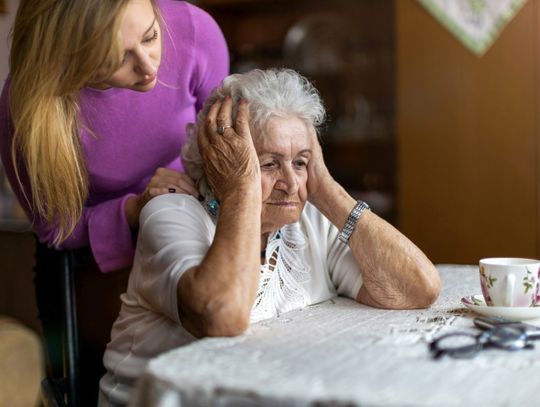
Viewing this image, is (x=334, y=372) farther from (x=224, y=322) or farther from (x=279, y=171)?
(x=279, y=171)

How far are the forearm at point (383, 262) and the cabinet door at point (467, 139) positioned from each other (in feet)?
6.84

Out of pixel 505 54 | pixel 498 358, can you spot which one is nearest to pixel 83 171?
pixel 498 358

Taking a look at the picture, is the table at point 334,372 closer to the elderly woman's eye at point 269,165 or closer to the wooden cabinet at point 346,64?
the elderly woman's eye at point 269,165

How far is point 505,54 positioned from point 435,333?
2569mm

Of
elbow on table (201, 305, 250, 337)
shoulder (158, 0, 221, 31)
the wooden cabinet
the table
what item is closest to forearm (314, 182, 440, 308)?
the table

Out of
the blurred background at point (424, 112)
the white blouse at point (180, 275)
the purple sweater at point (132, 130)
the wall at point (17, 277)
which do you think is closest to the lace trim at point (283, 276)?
the white blouse at point (180, 275)

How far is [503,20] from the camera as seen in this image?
11.7 ft

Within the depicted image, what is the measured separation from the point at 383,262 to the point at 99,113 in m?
0.66

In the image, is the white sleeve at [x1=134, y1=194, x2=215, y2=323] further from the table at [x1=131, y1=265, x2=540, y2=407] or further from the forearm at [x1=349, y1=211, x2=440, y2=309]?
the forearm at [x1=349, y1=211, x2=440, y2=309]

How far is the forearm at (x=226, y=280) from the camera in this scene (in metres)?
1.24

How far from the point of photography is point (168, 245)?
1385mm

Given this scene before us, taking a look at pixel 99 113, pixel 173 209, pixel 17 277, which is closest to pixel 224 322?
pixel 173 209

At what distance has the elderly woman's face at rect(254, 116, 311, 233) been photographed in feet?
5.12

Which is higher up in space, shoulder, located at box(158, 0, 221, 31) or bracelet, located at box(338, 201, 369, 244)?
shoulder, located at box(158, 0, 221, 31)
